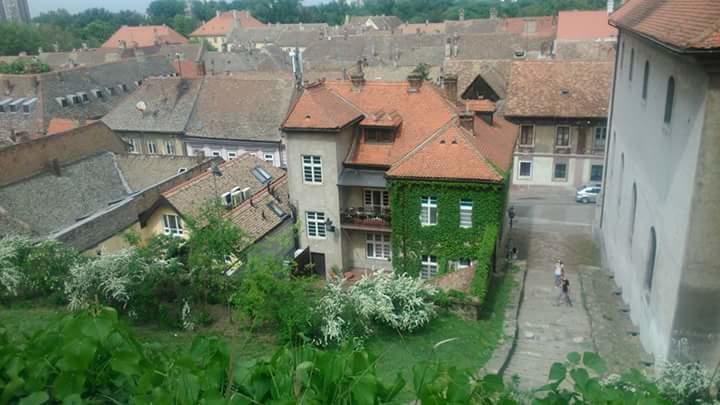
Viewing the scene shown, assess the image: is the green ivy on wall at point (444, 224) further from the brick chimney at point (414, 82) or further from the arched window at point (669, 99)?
the arched window at point (669, 99)

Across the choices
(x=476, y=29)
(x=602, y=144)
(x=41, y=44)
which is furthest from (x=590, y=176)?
(x=41, y=44)

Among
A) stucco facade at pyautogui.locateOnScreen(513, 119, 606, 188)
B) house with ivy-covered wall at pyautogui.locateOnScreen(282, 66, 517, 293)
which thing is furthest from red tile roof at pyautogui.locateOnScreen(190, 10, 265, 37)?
house with ivy-covered wall at pyautogui.locateOnScreen(282, 66, 517, 293)

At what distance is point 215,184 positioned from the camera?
2866 centimetres

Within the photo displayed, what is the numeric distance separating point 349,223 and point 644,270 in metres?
13.0

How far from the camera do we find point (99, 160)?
112 feet

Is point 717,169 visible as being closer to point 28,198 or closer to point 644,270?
point 644,270

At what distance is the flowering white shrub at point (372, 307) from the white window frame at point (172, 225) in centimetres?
1133

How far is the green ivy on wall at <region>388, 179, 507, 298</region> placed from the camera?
2380cm

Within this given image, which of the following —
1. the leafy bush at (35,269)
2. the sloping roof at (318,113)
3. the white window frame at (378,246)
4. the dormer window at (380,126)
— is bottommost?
the white window frame at (378,246)

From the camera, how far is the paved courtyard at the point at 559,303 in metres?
18.3

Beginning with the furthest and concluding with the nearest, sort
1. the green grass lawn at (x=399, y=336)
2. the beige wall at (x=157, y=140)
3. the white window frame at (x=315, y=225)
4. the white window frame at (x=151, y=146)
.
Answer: the white window frame at (x=151, y=146) < the beige wall at (x=157, y=140) < the white window frame at (x=315, y=225) < the green grass lawn at (x=399, y=336)

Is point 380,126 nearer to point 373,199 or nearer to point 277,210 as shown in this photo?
point 373,199

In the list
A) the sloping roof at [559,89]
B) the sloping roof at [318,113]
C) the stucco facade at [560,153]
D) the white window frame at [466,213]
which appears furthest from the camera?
the stucco facade at [560,153]

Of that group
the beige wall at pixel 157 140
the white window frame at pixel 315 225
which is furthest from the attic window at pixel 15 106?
the white window frame at pixel 315 225
